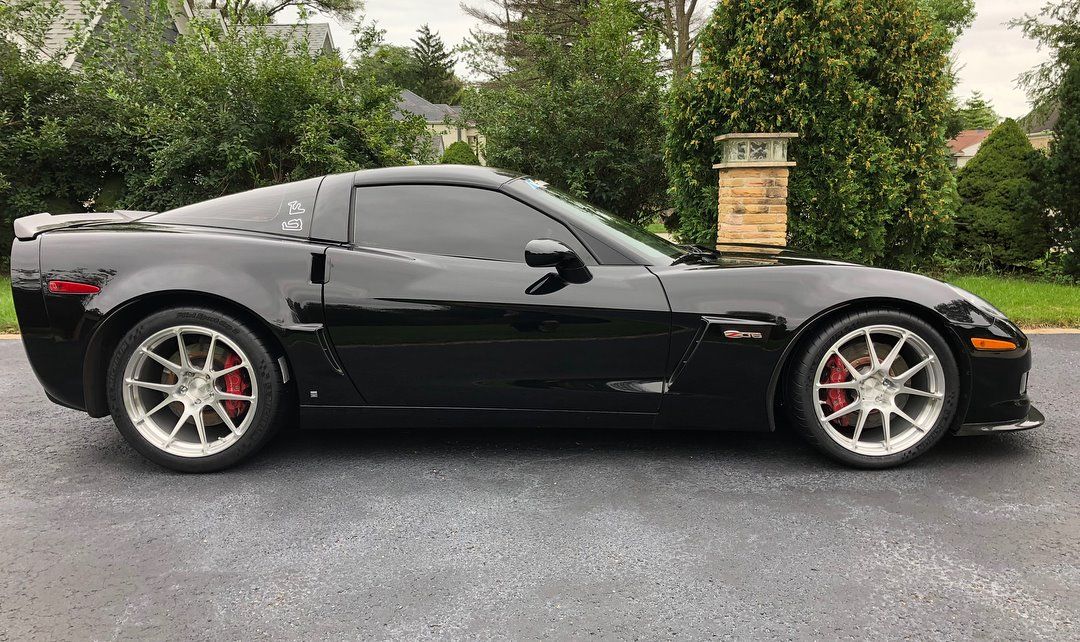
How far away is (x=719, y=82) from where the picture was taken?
7.48 metres

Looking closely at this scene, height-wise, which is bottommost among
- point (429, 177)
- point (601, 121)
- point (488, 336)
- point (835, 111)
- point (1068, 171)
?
point (488, 336)

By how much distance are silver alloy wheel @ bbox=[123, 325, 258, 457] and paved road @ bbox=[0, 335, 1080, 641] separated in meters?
0.18

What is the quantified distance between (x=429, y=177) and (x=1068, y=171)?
8.36 m

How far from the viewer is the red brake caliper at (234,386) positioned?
3205 millimetres

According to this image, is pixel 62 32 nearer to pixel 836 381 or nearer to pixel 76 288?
pixel 76 288

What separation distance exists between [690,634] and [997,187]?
9.44 metres

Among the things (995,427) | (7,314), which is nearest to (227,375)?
(995,427)

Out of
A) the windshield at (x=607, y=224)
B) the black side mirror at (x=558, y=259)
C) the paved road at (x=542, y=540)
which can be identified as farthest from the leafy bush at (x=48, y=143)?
the black side mirror at (x=558, y=259)

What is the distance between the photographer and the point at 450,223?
324 centimetres

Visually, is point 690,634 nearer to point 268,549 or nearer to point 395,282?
point 268,549

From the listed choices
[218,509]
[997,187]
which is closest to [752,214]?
[997,187]

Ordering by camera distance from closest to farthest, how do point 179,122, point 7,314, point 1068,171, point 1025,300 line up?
1. point 7,314
2. point 1025,300
3. point 1068,171
4. point 179,122

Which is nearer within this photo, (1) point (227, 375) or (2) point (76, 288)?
(2) point (76, 288)

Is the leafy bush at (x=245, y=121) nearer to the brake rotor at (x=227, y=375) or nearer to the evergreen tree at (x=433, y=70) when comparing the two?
the brake rotor at (x=227, y=375)
